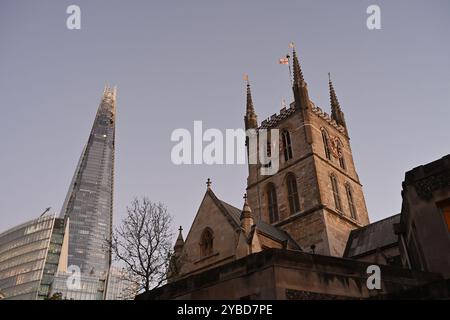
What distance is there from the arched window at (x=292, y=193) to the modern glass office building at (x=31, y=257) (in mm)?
85768

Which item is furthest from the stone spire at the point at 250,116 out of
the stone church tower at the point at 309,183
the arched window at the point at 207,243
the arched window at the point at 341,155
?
the arched window at the point at 207,243

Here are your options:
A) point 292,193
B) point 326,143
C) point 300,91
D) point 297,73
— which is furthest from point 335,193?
point 297,73

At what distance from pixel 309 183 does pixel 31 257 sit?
94427 millimetres

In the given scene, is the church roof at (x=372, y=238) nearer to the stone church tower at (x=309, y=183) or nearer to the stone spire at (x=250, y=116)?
the stone church tower at (x=309, y=183)

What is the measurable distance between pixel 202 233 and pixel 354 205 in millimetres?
19803

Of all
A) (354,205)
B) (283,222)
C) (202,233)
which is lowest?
(202,233)

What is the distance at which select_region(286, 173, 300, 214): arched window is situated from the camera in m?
37.9

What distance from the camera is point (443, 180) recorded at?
16.1m

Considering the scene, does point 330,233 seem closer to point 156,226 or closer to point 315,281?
point 156,226

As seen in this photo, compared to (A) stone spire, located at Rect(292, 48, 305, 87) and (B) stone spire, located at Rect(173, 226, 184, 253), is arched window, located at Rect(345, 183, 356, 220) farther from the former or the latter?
(B) stone spire, located at Rect(173, 226, 184, 253)

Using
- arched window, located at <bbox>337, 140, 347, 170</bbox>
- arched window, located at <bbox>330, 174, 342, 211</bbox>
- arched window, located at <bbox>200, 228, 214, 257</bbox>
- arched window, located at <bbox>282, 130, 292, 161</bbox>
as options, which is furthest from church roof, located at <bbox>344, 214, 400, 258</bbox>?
arched window, located at <bbox>200, 228, 214, 257</bbox>

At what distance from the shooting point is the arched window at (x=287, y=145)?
139 feet

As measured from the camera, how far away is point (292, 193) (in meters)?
39.2
